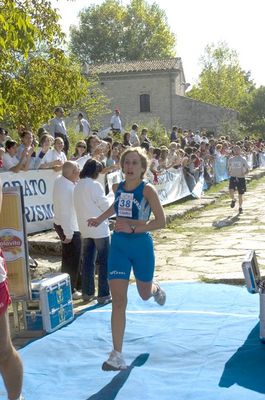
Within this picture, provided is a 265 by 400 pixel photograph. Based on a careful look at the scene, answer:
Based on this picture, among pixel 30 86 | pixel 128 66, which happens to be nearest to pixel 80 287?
pixel 30 86

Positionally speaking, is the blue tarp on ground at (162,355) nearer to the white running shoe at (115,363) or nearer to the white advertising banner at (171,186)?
the white running shoe at (115,363)

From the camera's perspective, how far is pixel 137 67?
53469 millimetres

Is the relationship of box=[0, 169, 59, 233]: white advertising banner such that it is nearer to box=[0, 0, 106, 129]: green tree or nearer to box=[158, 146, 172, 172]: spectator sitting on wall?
box=[0, 0, 106, 129]: green tree

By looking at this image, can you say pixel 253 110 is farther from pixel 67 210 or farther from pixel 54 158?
pixel 67 210

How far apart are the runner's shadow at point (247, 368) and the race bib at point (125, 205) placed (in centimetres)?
147

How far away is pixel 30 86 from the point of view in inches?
439

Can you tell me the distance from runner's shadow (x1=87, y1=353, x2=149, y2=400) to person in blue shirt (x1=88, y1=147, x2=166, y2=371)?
93 millimetres

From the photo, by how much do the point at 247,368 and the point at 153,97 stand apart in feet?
163

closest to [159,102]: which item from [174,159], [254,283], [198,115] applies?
[198,115]

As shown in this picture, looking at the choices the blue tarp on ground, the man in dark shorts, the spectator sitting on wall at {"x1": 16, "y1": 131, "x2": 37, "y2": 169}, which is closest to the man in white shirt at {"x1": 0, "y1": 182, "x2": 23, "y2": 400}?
the blue tarp on ground

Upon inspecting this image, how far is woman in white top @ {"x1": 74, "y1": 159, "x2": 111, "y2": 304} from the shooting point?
23.1 ft

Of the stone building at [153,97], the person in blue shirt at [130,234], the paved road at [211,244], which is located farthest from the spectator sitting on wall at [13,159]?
the stone building at [153,97]

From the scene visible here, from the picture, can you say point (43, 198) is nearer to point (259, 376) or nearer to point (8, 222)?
point (8, 222)

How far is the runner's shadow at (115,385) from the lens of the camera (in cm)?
445
